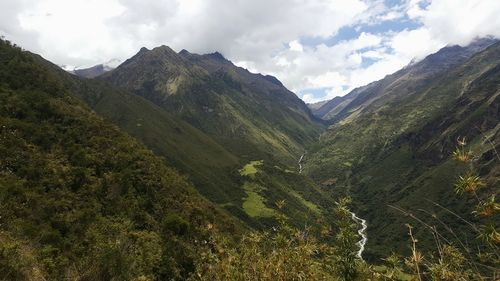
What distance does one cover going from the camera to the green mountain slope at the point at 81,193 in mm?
84375

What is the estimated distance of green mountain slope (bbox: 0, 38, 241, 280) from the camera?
277ft

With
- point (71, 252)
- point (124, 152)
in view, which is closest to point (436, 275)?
point (71, 252)

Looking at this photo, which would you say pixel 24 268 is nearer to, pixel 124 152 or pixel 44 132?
pixel 44 132

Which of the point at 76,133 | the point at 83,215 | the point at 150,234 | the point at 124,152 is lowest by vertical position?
the point at 150,234

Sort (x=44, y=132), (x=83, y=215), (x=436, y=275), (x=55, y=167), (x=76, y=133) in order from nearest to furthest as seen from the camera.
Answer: (x=436, y=275) → (x=83, y=215) → (x=55, y=167) → (x=44, y=132) → (x=76, y=133)

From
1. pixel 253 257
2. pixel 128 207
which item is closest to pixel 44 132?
pixel 128 207

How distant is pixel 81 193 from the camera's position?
393 feet

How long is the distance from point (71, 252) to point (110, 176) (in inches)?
1714

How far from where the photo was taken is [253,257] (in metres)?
15.8

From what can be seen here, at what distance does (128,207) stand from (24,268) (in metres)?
79.3

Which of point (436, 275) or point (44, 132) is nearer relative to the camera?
point (436, 275)

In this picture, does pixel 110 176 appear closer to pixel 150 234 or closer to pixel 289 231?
pixel 150 234

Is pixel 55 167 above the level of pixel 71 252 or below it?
above

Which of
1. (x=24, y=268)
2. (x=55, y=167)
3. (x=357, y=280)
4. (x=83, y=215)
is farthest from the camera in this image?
(x=55, y=167)
